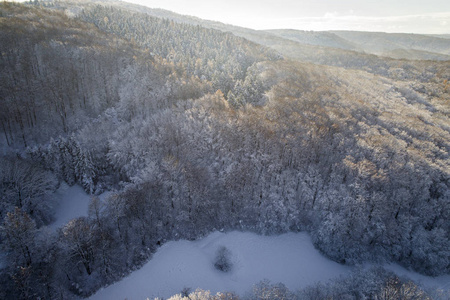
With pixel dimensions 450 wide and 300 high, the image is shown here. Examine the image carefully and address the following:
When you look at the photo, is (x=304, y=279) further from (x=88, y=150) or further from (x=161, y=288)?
(x=88, y=150)

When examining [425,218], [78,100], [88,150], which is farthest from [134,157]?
[425,218]

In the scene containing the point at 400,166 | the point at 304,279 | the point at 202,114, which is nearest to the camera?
the point at 304,279

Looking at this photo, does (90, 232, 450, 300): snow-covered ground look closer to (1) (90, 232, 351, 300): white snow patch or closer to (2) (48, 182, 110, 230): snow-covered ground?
(1) (90, 232, 351, 300): white snow patch

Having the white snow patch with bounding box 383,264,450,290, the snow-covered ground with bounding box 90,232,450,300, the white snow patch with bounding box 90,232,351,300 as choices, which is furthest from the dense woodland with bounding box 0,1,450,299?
the white snow patch with bounding box 90,232,351,300

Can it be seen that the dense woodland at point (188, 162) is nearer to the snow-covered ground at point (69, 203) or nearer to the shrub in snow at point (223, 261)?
the snow-covered ground at point (69, 203)

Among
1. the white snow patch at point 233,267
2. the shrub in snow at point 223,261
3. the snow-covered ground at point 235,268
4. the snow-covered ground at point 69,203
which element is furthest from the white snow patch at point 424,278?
the snow-covered ground at point 69,203

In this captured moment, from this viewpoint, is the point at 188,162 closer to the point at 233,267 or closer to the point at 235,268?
the point at 233,267
